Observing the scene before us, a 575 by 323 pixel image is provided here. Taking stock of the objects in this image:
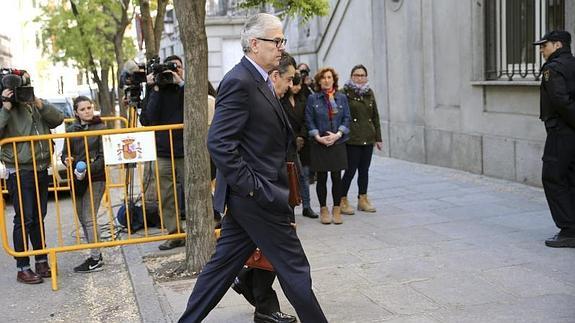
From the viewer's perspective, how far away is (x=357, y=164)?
8.60 metres

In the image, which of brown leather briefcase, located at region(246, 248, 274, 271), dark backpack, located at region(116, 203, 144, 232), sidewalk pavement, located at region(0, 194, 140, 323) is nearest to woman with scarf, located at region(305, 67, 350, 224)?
dark backpack, located at region(116, 203, 144, 232)

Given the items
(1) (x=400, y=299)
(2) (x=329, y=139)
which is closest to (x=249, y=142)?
(1) (x=400, y=299)

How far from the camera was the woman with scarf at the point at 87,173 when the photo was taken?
21.9 feet

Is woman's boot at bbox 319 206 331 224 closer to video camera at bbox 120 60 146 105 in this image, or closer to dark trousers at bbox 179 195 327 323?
video camera at bbox 120 60 146 105

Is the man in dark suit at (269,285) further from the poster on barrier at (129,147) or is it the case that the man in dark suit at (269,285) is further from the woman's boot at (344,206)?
the woman's boot at (344,206)

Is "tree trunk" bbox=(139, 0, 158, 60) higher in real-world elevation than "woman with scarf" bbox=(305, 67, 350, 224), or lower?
higher

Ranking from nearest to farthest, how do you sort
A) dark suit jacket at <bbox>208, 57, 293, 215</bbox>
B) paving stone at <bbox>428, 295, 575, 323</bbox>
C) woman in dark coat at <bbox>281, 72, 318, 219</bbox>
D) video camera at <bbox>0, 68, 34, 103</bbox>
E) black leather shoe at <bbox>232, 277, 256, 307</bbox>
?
dark suit jacket at <bbox>208, 57, 293, 215</bbox> → paving stone at <bbox>428, 295, 575, 323</bbox> → black leather shoe at <bbox>232, 277, 256, 307</bbox> → video camera at <bbox>0, 68, 34, 103</bbox> → woman in dark coat at <bbox>281, 72, 318, 219</bbox>

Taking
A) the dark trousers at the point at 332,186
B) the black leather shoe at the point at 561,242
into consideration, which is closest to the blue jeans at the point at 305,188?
the dark trousers at the point at 332,186

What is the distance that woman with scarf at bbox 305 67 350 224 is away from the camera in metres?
8.00

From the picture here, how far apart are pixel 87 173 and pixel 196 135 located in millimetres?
1243

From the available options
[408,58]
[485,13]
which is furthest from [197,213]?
[408,58]

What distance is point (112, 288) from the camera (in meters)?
6.31

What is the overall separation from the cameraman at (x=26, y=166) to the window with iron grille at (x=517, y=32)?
6.27 m

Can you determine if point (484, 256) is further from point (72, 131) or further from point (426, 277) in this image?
point (72, 131)
